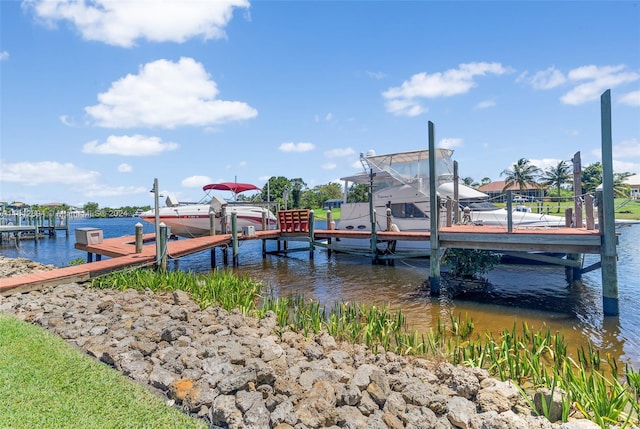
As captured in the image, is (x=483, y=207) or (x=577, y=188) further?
(x=483, y=207)

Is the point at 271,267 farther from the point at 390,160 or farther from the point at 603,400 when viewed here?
the point at 603,400

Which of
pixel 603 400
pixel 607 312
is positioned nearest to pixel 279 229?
pixel 607 312

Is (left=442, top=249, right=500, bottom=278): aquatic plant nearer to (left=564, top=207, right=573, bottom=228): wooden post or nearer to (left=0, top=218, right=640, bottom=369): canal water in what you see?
(left=0, top=218, right=640, bottom=369): canal water

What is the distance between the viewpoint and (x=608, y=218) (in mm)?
7766

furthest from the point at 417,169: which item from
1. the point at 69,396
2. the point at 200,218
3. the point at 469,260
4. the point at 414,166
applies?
the point at 69,396

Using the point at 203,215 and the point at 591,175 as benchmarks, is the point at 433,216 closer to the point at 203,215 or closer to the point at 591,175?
the point at 203,215

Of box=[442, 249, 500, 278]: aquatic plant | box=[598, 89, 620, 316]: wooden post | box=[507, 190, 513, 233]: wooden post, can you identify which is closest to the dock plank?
box=[507, 190, 513, 233]: wooden post

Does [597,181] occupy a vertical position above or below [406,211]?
above

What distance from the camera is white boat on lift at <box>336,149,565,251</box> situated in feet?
51.9

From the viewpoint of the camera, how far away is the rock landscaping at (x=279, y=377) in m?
3.60

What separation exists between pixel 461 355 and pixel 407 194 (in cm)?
1132

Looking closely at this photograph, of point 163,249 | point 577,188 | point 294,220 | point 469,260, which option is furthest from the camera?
point 294,220

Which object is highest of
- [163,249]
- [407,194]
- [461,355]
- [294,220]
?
[407,194]

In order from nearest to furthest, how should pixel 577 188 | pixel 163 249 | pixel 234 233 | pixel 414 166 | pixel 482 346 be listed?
1. pixel 482 346
2. pixel 577 188
3. pixel 163 249
4. pixel 234 233
5. pixel 414 166
